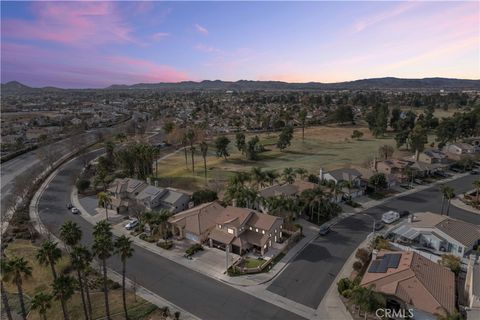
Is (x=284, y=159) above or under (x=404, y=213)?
above

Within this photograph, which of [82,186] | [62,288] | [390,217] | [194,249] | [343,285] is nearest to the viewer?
[62,288]

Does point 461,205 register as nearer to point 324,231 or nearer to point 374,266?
point 324,231

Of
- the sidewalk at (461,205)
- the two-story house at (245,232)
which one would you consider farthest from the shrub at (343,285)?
the sidewalk at (461,205)

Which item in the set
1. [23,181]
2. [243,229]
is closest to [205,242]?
[243,229]

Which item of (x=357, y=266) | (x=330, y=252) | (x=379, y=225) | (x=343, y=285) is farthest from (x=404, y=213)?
(x=343, y=285)

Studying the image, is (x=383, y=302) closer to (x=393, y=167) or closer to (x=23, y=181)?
(x=393, y=167)
